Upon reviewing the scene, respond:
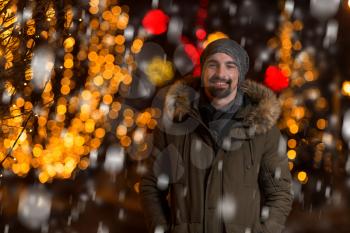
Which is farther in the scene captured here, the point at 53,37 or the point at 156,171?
the point at 53,37

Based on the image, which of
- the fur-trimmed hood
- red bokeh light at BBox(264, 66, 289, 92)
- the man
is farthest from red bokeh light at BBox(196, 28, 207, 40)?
the man

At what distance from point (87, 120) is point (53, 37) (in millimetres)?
12733

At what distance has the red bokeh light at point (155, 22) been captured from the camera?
67.5 ft

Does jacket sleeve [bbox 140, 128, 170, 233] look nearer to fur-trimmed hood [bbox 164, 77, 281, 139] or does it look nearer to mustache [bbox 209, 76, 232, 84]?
fur-trimmed hood [bbox 164, 77, 281, 139]

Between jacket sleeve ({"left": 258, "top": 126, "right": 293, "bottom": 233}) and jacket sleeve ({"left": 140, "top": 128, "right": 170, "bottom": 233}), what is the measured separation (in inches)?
24.3

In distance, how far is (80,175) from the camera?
16641mm

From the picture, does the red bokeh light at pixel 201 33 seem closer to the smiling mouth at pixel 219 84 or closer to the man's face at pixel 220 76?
the man's face at pixel 220 76

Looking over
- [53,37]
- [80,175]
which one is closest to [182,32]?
[80,175]

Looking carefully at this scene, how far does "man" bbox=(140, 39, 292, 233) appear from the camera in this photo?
14.6ft

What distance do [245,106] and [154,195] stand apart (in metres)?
0.80

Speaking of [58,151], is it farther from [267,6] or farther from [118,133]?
[267,6]

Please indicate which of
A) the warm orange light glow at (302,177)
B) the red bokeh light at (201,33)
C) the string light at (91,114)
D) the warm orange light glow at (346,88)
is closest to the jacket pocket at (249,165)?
the string light at (91,114)

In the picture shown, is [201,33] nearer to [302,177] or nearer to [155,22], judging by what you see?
[155,22]

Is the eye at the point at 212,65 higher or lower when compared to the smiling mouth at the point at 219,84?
higher
